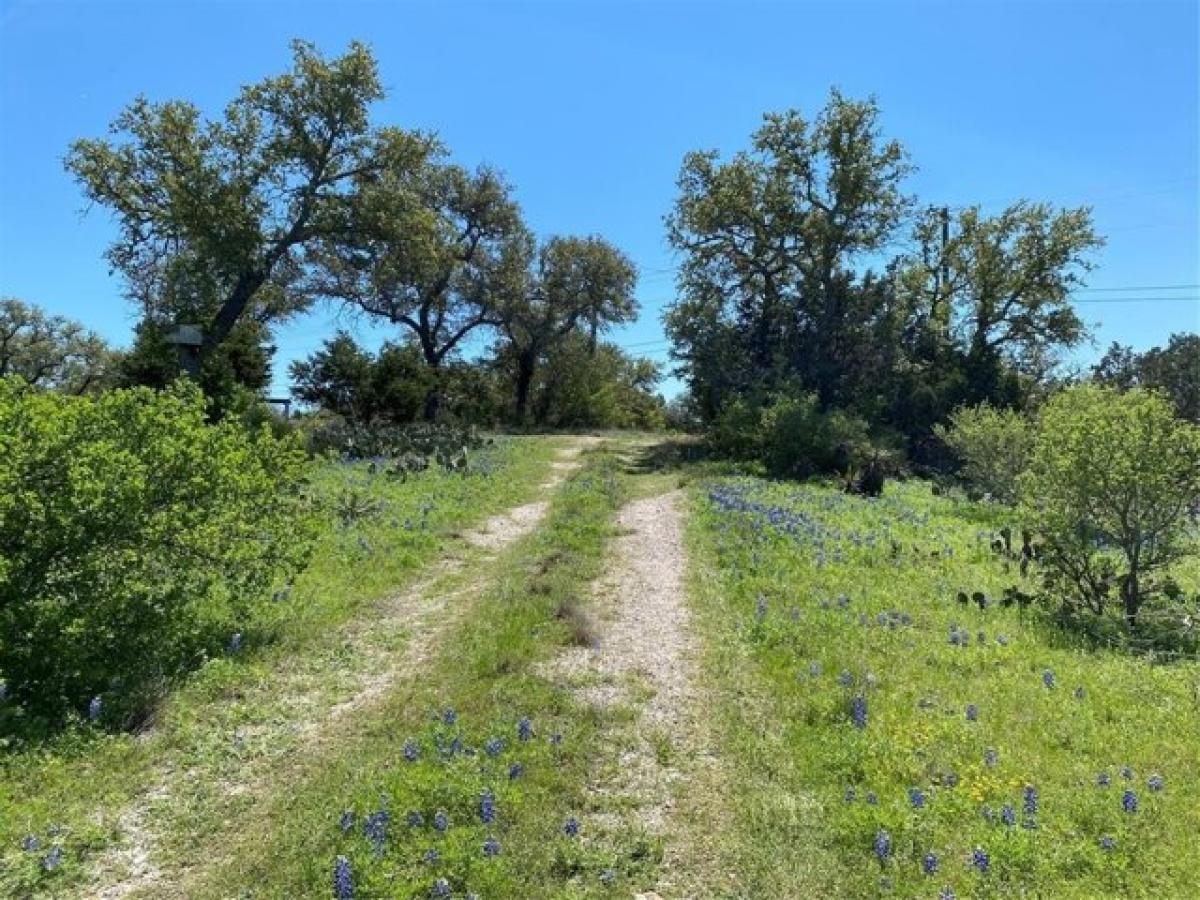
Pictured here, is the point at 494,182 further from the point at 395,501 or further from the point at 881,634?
the point at 881,634

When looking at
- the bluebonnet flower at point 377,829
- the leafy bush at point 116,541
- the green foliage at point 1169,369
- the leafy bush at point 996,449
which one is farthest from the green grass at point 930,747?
the green foliage at point 1169,369

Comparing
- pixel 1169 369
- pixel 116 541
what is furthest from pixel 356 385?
pixel 1169 369

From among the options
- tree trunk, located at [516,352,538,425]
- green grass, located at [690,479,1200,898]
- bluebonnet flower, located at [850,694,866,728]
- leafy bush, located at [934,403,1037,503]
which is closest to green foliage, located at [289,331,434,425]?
tree trunk, located at [516,352,538,425]

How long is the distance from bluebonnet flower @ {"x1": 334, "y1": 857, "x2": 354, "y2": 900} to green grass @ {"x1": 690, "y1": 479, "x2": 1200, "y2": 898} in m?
1.99

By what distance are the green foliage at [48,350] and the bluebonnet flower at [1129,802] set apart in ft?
233

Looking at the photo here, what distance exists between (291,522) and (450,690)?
9.15 feet

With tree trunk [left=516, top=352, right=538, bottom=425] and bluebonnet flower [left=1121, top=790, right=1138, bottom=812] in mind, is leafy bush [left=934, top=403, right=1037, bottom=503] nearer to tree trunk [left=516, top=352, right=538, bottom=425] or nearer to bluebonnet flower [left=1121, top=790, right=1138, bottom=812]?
bluebonnet flower [left=1121, top=790, right=1138, bottom=812]

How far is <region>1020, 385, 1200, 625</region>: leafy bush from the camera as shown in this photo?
976cm

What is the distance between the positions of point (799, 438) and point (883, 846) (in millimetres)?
24729

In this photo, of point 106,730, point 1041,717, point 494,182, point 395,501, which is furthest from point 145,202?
point 1041,717

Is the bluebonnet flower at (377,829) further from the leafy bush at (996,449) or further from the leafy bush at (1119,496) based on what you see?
the leafy bush at (996,449)

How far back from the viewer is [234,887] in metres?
4.36

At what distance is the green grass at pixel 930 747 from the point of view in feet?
14.5

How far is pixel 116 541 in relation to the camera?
6922 mm
